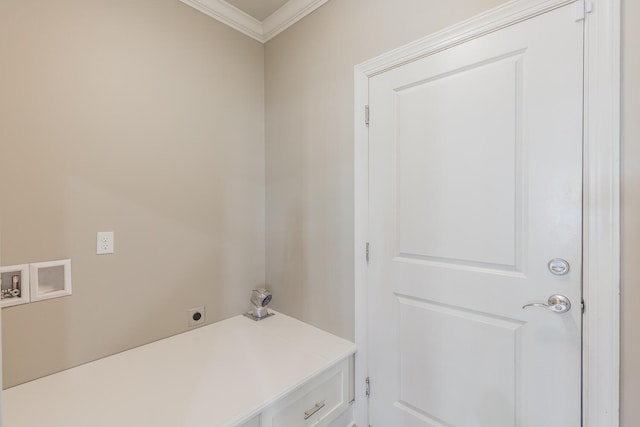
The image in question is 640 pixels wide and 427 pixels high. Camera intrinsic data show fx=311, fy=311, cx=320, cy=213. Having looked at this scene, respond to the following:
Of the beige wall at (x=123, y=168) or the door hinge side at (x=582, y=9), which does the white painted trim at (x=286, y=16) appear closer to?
the beige wall at (x=123, y=168)

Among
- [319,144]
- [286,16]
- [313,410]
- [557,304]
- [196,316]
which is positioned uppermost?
[286,16]

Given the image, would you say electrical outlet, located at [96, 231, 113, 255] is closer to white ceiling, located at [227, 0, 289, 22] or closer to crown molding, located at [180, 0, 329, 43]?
crown molding, located at [180, 0, 329, 43]

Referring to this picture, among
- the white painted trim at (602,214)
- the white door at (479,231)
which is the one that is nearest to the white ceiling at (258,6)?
the white door at (479,231)

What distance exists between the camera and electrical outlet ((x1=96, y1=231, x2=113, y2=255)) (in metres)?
1.56

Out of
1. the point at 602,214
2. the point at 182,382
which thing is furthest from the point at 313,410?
the point at 602,214

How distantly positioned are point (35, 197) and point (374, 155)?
1591 millimetres

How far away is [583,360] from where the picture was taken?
3.53 feet

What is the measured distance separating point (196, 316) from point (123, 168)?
0.96 m

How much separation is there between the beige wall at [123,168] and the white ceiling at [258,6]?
0.56ft

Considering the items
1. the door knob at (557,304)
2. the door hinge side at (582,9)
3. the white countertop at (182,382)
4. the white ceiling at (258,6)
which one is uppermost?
the white ceiling at (258,6)

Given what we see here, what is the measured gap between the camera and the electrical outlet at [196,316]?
1.89 meters

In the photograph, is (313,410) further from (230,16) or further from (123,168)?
(230,16)

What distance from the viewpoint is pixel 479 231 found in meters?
1.30

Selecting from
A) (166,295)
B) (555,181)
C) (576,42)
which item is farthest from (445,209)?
(166,295)
